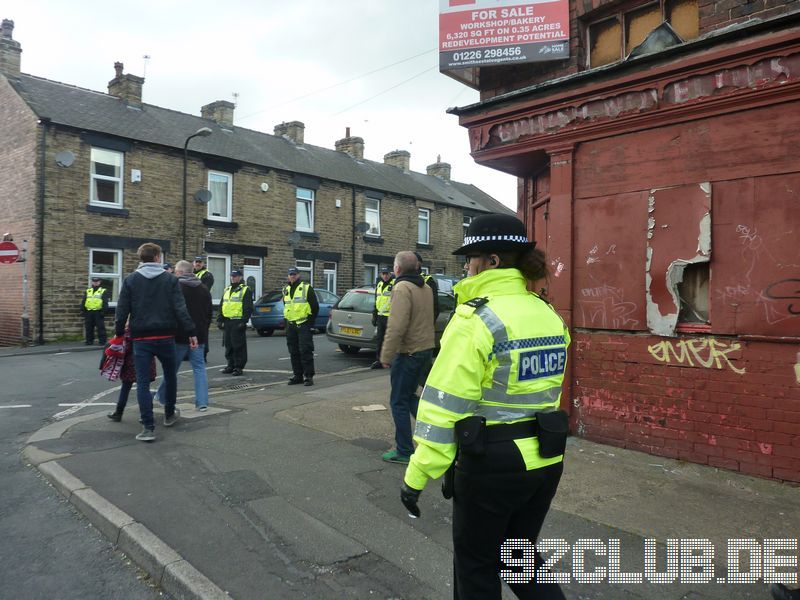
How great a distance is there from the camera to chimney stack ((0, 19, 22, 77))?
1700 centimetres

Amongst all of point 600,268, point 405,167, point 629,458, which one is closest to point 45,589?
point 629,458

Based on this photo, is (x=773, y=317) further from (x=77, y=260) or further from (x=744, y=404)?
(x=77, y=260)

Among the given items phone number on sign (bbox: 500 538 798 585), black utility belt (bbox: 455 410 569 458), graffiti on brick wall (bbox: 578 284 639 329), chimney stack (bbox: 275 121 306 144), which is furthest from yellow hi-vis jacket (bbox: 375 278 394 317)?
chimney stack (bbox: 275 121 306 144)

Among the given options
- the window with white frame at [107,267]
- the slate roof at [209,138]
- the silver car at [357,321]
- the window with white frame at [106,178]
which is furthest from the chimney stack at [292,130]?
the silver car at [357,321]

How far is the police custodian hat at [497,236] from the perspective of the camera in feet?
7.53

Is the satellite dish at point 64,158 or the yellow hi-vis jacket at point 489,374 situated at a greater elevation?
the satellite dish at point 64,158

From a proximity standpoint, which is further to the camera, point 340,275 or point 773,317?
point 340,275

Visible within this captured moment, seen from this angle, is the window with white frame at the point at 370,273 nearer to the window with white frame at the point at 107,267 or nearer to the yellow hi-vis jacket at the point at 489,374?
the window with white frame at the point at 107,267

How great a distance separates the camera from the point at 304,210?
74.8 feet

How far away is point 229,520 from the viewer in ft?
12.3

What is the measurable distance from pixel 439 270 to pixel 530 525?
26.1 meters

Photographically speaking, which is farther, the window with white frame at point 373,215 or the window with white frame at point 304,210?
the window with white frame at point 373,215

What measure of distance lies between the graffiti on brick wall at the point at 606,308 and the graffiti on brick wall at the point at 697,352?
34 centimetres

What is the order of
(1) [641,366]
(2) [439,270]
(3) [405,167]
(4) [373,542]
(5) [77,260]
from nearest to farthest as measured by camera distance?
(4) [373,542] < (1) [641,366] < (5) [77,260] < (2) [439,270] < (3) [405,167]
